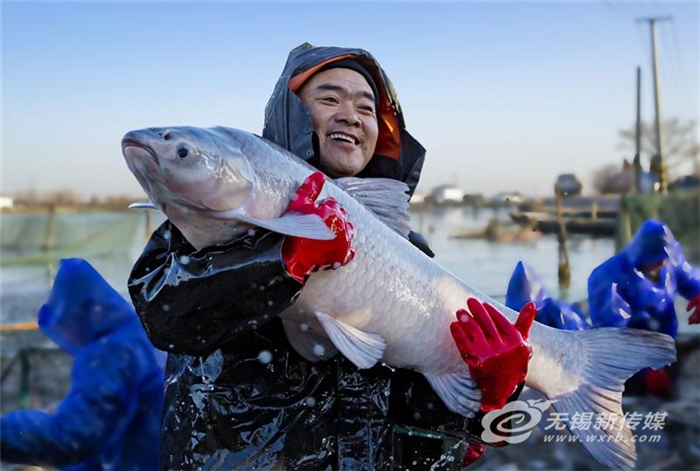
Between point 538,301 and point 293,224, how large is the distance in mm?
1488

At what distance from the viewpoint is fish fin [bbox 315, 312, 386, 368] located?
1.60 m

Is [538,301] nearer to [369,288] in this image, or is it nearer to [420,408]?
[420,408]

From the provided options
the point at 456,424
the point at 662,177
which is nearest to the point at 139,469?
the point at 456,424

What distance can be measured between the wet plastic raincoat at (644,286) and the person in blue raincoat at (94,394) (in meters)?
1.87

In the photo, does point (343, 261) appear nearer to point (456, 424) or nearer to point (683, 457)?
point (456, 424)

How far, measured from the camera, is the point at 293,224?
147cm

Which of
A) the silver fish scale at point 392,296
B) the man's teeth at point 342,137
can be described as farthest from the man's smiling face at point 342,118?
the silver fish scale at point 392,296

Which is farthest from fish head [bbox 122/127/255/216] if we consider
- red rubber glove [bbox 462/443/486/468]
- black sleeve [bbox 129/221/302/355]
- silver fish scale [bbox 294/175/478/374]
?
red rubber glove [bbox 462/443/486/468]

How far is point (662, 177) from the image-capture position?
19141 millimetres

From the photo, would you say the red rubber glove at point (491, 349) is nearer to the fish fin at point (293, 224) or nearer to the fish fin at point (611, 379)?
the fish fin at point (611, 379)

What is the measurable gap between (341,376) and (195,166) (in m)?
0.76

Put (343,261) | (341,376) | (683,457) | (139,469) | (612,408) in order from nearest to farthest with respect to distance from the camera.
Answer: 1. (343,261)
2. (341,376)
3. (612,408)
4. (139,469)
5. (683,457)

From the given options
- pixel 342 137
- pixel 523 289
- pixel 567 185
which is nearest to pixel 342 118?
pixel 342 137

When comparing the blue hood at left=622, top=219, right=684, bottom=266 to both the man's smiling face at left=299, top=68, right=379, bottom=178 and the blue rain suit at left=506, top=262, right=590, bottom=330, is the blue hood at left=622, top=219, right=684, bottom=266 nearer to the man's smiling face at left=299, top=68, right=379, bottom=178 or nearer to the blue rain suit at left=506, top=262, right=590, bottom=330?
the blue rain suit at left=506, top=262, right=590, bottom=330
